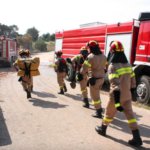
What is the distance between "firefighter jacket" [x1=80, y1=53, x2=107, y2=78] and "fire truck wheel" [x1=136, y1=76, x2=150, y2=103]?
1994 millimetres

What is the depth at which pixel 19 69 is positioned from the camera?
604cm

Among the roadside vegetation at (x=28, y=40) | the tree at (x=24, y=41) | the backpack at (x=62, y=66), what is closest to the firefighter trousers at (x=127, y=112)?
the backpack at (x=62, y=66)

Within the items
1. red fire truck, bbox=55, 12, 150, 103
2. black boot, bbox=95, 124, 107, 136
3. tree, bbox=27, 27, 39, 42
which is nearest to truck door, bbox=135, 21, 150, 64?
red fire truck, bbox=55, 12, 150, 103

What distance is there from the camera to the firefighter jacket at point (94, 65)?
4367 millimetres

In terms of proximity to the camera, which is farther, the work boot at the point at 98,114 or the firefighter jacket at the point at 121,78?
the work boot at the point at 98,114

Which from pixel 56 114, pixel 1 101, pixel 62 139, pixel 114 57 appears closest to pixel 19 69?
pixel 1 101

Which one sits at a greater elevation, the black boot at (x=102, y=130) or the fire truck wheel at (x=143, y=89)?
the fire truck wheel at (x=143, y=89)

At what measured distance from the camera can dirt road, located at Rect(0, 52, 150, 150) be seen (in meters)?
3.29

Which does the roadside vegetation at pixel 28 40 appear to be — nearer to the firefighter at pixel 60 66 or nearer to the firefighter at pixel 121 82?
the firefighter at pixel 60 66

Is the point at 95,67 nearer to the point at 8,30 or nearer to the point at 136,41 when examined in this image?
the point at 136,41

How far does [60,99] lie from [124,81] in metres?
3.43

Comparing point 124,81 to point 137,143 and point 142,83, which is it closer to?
point 137,143

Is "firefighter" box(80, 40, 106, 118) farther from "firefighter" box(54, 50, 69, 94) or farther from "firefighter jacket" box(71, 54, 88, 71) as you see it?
"firefighter" box(54, 50, 69, 94)

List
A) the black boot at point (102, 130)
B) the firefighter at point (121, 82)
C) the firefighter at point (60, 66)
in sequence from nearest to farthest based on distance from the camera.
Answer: the firefighter at point (121, 82), the black boot at point (102, 130), the firefighter at point (60, 66)
